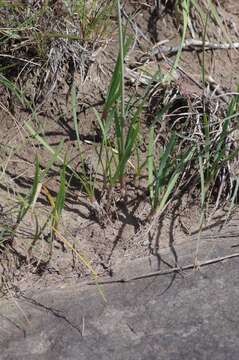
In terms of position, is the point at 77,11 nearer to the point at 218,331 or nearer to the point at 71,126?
the point at 71,126

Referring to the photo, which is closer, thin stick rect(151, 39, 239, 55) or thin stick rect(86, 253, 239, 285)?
thin stick rect(86, 253, 239, 285)

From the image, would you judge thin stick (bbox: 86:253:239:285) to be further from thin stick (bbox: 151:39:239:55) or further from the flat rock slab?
thin stick (bbox: 151:39:239:55)

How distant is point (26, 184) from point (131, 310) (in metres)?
0.53

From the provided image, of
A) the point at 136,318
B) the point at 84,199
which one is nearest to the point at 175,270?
the point at 136,318

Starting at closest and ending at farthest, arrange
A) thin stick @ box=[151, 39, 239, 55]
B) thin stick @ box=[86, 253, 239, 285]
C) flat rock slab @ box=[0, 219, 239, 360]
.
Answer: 1. flat rock slab @ box=[0, 219, 239, 360]
2. thin stick @ box=[86, 253, 239, 285]
3. thin stick @ box=[151, 39, 239, 55]

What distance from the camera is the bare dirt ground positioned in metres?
2.01

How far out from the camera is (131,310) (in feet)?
6.15

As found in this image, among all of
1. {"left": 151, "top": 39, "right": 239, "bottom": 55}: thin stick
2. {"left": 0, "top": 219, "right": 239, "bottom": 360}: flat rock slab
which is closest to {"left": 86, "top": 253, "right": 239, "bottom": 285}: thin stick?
{"left": 0, "top": 219, "right": 239, "bottom": 360}: flat rock slab

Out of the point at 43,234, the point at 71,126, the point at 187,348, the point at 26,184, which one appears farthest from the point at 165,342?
the point at 71,126

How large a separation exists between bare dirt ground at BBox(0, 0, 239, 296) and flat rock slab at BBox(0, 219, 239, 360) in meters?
0.07

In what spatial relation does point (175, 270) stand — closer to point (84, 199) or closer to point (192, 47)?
→ point (84, 199)

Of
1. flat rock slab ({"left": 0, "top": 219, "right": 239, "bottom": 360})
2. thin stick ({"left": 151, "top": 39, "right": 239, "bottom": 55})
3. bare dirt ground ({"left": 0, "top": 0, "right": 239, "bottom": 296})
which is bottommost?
flat rock slab ({"left": 0, "top": 219, "right": 239, "bottom": 360})

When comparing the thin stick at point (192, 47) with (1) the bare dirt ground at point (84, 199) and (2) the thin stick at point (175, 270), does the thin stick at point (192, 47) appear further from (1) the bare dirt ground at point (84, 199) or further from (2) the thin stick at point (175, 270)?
(2) the thin stick at point (175, 270)

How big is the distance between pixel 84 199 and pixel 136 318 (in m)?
0.45
